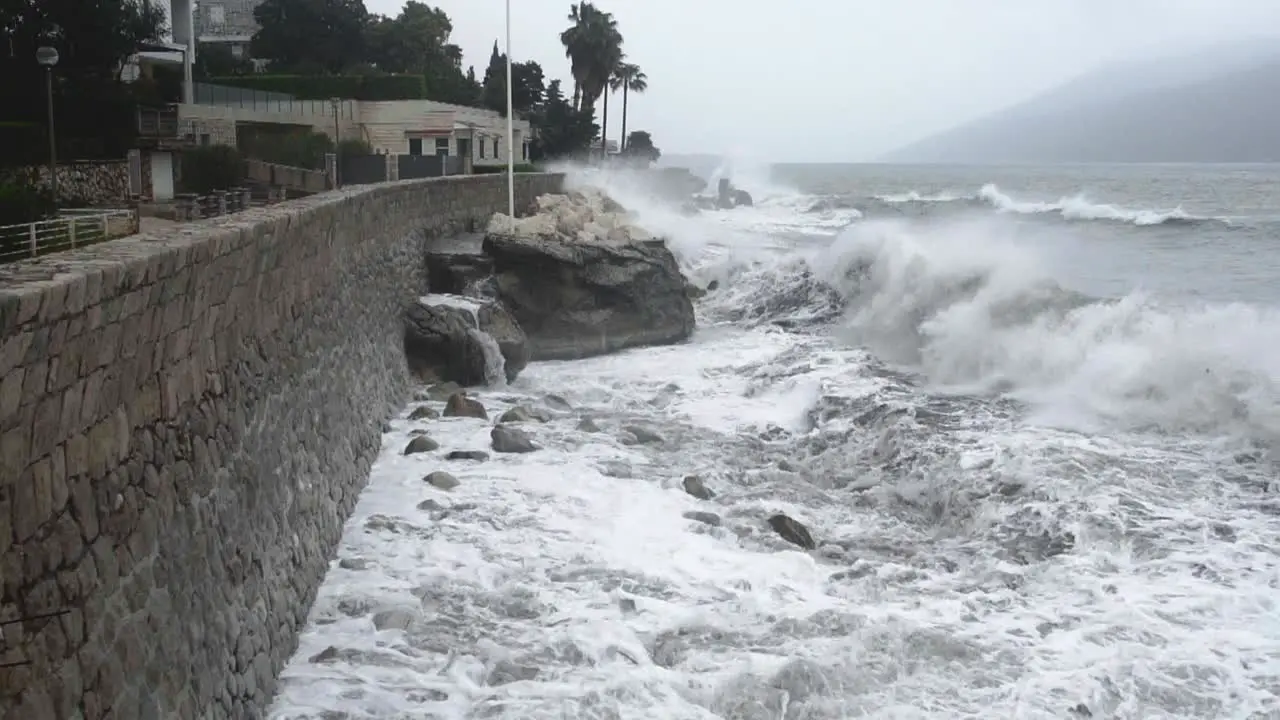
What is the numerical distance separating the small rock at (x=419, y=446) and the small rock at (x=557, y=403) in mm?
2759

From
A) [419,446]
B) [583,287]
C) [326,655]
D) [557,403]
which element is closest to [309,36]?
[583,287]

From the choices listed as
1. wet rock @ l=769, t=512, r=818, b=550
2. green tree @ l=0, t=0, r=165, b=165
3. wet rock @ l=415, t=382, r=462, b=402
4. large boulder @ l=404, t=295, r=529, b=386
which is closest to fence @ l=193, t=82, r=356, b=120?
green tree @ l=0, t=0, r=165, b=165

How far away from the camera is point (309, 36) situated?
48.7 metres

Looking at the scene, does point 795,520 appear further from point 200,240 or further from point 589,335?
point 589,335

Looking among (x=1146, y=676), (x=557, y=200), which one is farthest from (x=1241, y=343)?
(x=557, y=200)

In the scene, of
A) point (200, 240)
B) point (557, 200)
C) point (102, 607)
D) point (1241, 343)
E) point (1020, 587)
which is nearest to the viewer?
point (102, 607)

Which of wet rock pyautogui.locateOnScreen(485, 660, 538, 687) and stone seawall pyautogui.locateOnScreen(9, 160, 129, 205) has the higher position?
stone seawall pyautogui.locateOnScreen(9, 160, 129, 205)

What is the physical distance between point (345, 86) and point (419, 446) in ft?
94.7

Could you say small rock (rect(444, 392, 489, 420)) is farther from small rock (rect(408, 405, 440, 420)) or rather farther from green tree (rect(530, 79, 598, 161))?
green tree (rect(530, 79, 598, 161))

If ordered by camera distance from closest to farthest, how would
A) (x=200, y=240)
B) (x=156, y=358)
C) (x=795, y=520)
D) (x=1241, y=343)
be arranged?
(x=156, y=358), (x=200, y=240), (x=795, y=520), (x=1241, y=343)

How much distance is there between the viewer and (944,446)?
13039 millimetres

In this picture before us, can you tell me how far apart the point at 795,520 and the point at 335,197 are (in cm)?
556

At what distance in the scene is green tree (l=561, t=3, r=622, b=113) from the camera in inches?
2382

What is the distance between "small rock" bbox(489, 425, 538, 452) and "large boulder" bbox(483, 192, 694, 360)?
659 cm
